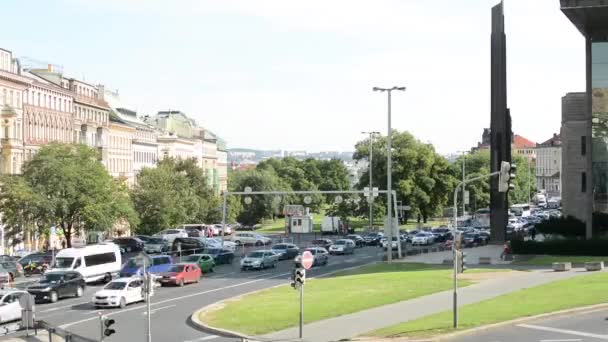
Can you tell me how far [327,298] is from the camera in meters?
43.5

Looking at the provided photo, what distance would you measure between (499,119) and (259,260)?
29.6 meters

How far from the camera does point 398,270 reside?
60.1 m

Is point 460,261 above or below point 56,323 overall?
Answer: above

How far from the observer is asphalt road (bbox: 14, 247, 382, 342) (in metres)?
35.3

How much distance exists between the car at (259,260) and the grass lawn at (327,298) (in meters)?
9.50

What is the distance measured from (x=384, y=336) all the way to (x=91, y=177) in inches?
1989

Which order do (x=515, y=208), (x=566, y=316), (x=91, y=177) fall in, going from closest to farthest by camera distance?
(x=566, y=316) → (x=91, y=177) → (x=515, y=208)

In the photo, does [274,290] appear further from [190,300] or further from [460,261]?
[460,261]

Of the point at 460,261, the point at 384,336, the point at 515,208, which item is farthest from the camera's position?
the point at 515,208

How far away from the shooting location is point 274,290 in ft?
161

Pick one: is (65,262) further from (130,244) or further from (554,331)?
(130,244)

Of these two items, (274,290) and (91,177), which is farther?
(91,177)

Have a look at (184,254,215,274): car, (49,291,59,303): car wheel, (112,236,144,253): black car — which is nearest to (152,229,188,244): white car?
(112,236,144,253): black car

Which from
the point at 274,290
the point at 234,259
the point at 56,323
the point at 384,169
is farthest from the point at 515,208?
the point at 56,323
